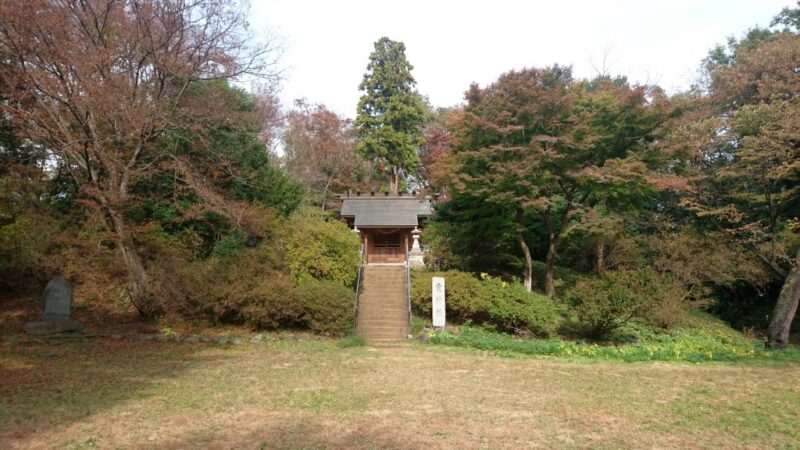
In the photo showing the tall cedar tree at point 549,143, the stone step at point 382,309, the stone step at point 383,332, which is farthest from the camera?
the tall cedar tree at point 549,143

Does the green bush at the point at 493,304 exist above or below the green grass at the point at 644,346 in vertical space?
above

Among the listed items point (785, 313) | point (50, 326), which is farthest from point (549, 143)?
point (50, 326)

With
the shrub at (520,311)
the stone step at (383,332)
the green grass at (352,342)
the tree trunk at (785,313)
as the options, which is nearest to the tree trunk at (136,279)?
the green grass at (352,342)

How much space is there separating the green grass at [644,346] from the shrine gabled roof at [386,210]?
7.60 metres

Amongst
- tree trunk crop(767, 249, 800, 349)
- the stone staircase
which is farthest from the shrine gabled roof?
tree trunk crop(767, 249, 800, 349)

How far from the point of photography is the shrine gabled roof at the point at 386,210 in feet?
68.2

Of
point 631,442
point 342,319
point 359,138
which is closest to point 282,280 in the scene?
point 342,319

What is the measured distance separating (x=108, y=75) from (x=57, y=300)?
5.79 m

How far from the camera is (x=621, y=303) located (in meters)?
13.6

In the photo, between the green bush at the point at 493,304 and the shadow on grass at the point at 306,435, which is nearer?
the shadow on grass at the point at 306,435

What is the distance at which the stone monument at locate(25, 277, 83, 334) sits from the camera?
35.9 ft

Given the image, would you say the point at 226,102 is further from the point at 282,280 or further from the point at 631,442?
the point at 631,442

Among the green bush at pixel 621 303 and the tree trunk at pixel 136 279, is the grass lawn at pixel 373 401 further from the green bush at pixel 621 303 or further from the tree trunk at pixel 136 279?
the green bush at pixel 621 303

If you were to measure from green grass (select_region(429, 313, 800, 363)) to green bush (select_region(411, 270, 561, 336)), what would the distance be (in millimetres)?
603
